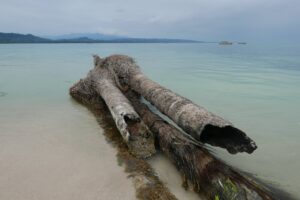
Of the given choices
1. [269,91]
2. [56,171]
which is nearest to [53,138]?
[56,171]

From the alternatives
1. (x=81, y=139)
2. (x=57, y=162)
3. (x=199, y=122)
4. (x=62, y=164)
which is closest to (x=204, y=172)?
(x=199, y=122)

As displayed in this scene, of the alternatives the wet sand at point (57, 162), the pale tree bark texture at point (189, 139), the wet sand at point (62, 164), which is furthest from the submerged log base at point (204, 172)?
the wet sand at point (57, 162)

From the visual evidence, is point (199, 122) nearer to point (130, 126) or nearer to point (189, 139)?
point (189, 139)

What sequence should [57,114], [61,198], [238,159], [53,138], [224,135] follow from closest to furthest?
1. [61,198]
2. [224,135]
3. [238,159]
4. [53,138]
5. [57,114]

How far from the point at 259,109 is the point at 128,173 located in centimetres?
493

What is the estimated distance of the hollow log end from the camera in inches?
134

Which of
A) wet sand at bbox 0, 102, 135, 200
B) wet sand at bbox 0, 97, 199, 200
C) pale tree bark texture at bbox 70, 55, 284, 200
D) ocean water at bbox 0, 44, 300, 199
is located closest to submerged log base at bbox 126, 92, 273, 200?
pale tree bark texture at bbox 70, 55, 284, 200

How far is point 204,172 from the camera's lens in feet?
10.1

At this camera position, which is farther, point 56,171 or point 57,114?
point 57,114

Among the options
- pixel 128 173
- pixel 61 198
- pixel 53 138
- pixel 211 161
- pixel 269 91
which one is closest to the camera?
pixel 61 198

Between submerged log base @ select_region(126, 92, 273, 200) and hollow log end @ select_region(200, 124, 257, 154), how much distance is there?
32cm

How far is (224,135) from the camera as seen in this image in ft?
12.3

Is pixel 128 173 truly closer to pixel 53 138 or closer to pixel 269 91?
pixel 53 138

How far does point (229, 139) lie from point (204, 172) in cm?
83
